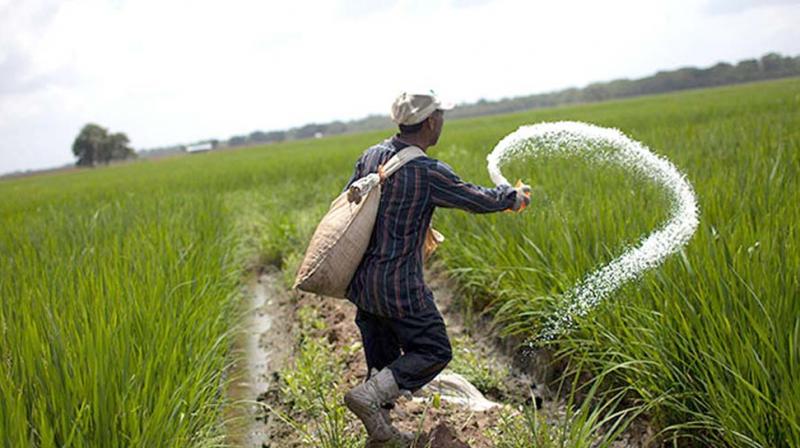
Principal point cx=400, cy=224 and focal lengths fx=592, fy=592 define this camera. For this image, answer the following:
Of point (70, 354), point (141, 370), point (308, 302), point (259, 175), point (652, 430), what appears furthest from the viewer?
point (259, 175)

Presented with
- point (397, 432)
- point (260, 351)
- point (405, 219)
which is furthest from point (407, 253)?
point (260, 351)

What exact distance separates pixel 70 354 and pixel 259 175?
10970 mm

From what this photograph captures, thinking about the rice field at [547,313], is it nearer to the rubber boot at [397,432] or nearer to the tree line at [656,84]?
the rubber boot at [397,432]

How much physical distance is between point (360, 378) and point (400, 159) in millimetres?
1193

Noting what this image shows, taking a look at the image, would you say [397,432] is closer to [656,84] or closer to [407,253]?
[407,253]

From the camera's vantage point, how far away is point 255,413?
8.96 ft

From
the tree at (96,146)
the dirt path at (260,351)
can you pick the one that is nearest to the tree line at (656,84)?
the tree at (96,146)

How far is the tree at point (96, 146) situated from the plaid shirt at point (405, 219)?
6996 cm

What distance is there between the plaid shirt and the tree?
70.0 m

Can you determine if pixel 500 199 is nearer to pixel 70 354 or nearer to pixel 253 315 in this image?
pixel 70 354

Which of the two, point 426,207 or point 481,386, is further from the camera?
point 481,386

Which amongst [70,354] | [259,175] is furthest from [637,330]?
[259,175]

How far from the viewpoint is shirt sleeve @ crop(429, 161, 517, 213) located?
1.94m

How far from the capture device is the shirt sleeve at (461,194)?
76.5 inches
